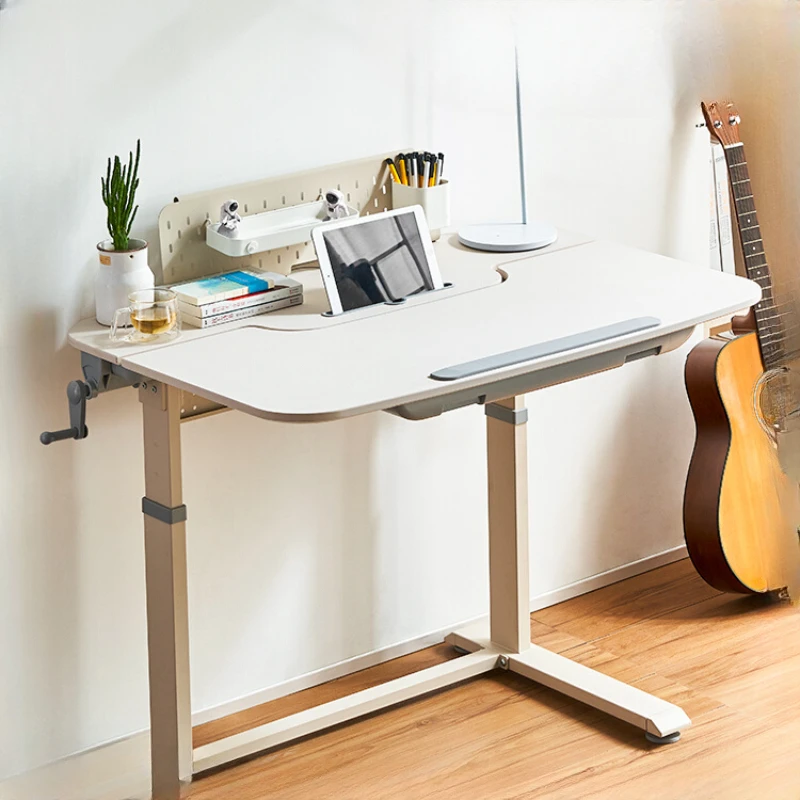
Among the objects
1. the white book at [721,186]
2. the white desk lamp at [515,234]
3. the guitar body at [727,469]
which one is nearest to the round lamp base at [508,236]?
the white desk lamp at [515,234]

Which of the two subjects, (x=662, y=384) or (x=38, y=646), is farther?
(x=662, y=384)

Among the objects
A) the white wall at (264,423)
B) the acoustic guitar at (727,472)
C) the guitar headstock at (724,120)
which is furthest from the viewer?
the acoustic guitar at (727,472)

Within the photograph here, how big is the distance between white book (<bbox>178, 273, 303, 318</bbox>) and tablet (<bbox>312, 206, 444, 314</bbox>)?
8 cm

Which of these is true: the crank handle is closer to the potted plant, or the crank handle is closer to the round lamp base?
the potted plant

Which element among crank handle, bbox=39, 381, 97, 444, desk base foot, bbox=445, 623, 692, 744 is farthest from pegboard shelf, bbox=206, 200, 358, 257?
desk base foot, bbox=445, 623, 692, 744

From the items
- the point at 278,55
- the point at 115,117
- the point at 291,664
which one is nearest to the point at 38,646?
the point at 291,664

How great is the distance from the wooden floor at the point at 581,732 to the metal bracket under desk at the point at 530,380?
2.16 ft

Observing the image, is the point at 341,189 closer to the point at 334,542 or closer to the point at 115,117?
the point at 115,117

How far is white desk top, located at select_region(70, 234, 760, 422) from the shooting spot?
1.37 meters

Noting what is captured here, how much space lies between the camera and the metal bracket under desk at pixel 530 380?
1393 mm

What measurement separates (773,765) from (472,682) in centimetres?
53

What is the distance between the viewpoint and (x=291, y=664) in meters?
2.06

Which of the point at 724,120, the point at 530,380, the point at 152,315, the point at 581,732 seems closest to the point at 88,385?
the point at 152,315

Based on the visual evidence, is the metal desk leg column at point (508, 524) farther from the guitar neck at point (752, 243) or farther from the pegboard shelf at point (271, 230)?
the guitar neck at point (752, 243)
